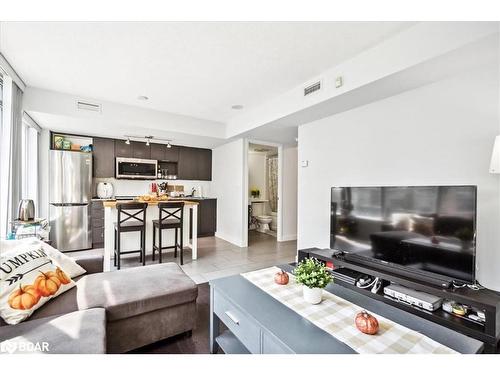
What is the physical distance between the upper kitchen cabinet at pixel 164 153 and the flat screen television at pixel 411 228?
13.3 feet

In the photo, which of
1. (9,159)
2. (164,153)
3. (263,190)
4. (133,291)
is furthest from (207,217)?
(133,291)

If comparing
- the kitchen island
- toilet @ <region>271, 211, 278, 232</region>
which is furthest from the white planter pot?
toilet @ <region>271, 211, 278, 232</region>

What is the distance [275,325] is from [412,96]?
100 inches

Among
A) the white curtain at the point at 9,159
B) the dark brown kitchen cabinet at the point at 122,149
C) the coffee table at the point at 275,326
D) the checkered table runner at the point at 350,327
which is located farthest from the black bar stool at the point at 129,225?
the checkered table runner at the point at 350,327

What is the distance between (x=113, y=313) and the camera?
148cm

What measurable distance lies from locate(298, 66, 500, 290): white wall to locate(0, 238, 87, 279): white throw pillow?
112 inches

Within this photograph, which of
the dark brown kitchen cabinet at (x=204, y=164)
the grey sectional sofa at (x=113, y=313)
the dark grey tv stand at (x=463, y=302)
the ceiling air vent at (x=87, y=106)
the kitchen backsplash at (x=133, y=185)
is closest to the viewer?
the grey sectional sofa at (x=113, y=313)

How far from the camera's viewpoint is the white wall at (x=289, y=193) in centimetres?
533

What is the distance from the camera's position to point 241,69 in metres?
2.60

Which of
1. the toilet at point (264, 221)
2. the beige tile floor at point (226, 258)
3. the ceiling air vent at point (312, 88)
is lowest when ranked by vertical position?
the beige tile floor at point (226, 258)

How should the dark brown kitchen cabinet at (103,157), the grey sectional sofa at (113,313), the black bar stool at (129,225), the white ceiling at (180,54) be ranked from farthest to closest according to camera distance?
the dark brown kitchen cabinet at (103,157) < the black bar stool at (129,225) < the white ceiling at (180,54) < the grey sectional sofa at (113,313)

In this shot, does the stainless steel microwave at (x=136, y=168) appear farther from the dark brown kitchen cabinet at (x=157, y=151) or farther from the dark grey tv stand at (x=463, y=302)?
the dark grey tv stand at (x=463, y=302)
